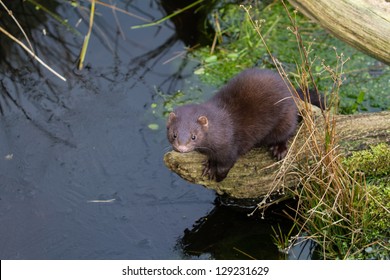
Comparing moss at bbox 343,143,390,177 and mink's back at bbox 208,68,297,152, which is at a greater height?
mink's back at bbox 208,68,297,152

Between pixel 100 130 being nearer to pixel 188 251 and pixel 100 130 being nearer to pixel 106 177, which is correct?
pixel 106 177

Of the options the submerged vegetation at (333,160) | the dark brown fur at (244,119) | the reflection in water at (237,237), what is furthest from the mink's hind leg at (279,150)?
the reflection in water at (237,237)

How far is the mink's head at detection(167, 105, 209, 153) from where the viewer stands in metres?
4.73

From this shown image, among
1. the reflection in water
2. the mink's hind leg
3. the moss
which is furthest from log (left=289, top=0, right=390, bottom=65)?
the reflection in water

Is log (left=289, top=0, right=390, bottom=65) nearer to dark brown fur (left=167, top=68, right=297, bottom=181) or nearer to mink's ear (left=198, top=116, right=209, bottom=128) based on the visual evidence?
dark brown fur (left=167, top=68, right=297, bottom=181)

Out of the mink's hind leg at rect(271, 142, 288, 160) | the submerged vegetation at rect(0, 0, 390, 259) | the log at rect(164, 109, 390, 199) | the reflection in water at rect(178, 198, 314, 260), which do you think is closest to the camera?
the submerged vegetation at rect(0, 0, 390, 259)

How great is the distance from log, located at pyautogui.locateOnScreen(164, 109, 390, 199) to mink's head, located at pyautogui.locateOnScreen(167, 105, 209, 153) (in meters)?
0.30

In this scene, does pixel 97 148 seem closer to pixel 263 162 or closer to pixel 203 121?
pixel 203 121

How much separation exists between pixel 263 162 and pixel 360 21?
47.3 inches

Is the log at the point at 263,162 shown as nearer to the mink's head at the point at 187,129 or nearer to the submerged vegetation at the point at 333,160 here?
the submerged vegetation at the point at 333,160

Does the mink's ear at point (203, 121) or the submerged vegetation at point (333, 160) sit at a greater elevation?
the mink's ear at point (203, 121)

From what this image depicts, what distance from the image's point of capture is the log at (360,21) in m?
4.94

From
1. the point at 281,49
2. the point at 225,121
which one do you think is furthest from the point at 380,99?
the point at 225,121

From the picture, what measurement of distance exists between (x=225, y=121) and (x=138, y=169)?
0.88 m
